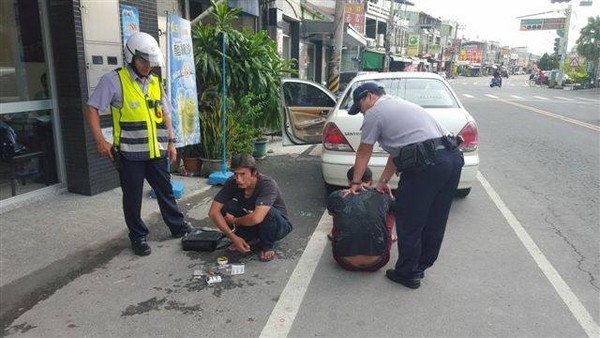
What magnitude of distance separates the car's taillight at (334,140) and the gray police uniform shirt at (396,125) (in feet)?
5.37

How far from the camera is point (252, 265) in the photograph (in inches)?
149

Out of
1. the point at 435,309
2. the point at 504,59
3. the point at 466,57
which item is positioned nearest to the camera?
the point at 435,309

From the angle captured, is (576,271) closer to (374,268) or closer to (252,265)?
(374,268)

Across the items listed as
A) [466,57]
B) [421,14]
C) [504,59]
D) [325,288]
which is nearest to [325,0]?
[325,288]

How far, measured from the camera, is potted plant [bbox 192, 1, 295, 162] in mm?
6727

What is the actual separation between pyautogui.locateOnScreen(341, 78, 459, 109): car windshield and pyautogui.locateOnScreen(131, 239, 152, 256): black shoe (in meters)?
2.82

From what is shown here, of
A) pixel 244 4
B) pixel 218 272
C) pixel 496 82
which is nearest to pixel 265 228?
pixel 218 272

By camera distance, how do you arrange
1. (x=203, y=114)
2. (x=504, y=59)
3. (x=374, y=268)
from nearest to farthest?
1. (x=374, y=268)
2. (x=203, y=114)
3. (x=504, y=59)

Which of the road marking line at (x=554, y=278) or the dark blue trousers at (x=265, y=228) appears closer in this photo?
the road marking line at (x=554, y=278)

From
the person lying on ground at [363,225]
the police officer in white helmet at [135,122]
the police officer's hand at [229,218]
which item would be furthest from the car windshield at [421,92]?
the police officer in white helmet at [135,122]

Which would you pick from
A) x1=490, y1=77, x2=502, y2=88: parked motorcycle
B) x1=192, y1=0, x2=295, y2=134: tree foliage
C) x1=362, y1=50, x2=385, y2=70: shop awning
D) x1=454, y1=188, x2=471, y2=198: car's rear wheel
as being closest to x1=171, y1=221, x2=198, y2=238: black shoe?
x1=192, y1=0, x2=295, y2=134: tree foliage

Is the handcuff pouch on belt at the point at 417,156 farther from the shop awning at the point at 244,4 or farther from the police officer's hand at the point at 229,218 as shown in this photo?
the shop awning at the point at 244,4

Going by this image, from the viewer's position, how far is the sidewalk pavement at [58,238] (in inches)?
136

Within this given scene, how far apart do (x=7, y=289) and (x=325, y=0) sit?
2524 centimetres
